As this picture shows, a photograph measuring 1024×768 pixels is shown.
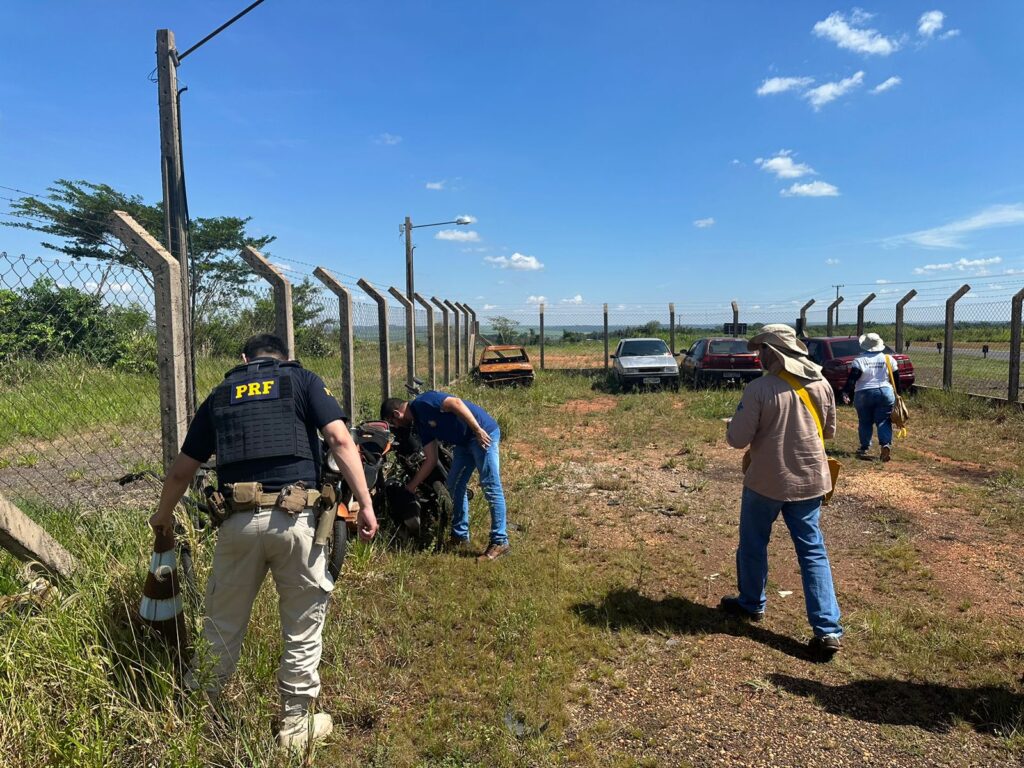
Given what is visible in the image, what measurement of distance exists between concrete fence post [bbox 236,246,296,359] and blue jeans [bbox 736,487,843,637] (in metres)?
3.24

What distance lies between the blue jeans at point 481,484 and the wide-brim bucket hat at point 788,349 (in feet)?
6.65

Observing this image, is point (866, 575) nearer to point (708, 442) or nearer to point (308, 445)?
point (308, 445)

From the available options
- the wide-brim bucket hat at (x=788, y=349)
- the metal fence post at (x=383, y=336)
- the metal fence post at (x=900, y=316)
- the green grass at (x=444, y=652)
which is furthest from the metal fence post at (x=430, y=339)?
the metal fence post at (x=900, y=316)

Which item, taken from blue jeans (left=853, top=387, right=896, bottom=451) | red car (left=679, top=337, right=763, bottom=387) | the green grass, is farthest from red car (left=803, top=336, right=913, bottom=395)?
the green grass

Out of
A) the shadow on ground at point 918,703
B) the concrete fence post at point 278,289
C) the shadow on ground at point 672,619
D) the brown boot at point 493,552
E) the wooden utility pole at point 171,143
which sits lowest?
the shadow on ground at point 918,703

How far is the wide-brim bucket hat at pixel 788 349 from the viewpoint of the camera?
3504 mm

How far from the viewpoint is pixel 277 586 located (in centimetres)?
253

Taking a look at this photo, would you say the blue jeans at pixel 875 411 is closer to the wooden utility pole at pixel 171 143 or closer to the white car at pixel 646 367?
the white car at pixel 646 367

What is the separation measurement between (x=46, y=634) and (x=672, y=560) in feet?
12.7

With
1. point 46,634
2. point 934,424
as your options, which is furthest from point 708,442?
point 46,634

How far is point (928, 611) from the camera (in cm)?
379

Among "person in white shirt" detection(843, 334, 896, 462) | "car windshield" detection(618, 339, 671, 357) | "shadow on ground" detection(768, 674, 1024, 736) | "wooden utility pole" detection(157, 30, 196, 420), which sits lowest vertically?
"shadow on ground" detection(768, 674, 1024, 736)

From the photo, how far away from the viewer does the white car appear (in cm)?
1448

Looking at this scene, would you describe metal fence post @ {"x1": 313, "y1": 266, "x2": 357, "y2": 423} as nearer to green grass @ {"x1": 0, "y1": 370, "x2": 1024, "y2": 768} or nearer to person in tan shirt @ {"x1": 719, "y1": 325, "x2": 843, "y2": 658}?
green grass @ {"x1": 0, "y1": 370, "x2": 1024, "y2": 768}
